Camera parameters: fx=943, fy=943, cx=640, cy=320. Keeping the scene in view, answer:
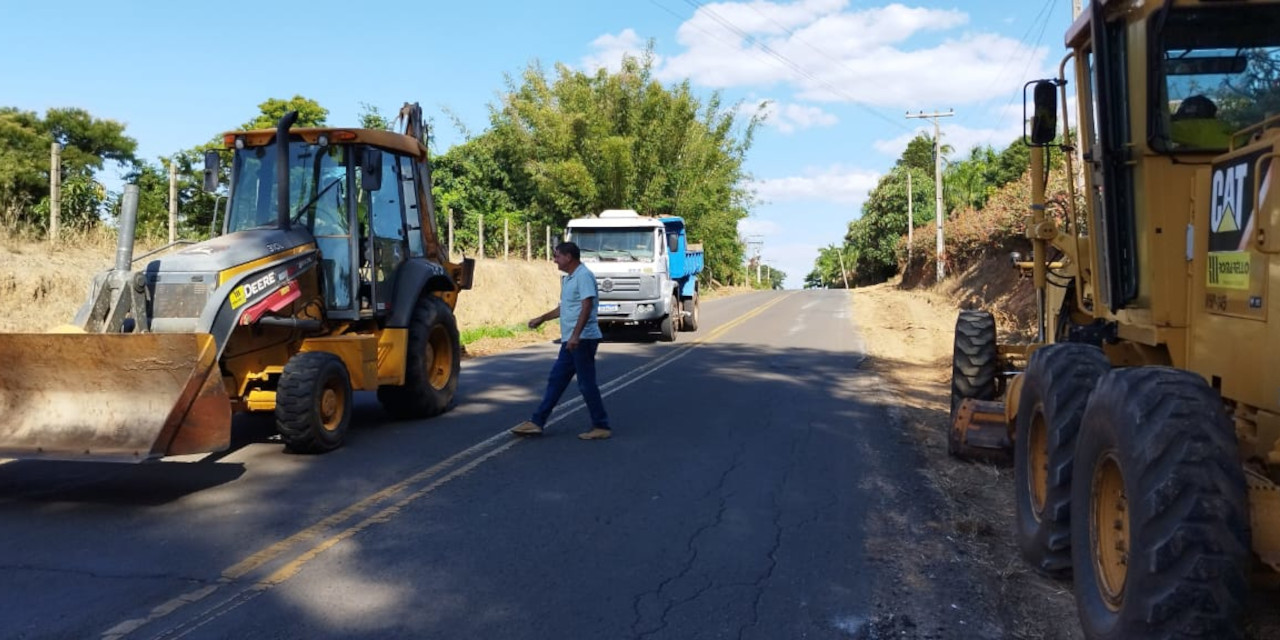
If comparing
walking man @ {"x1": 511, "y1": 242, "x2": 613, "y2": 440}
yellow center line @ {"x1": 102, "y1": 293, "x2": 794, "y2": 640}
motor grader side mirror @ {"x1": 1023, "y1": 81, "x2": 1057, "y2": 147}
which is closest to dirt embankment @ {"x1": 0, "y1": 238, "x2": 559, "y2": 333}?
walking man @ {"x1": 511, "y1": 242, "x2": 613, "y2": 440}

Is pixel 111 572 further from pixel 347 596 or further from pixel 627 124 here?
pixel 627 124

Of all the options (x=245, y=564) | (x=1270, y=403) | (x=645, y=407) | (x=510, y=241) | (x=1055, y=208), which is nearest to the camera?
(x=1270, y=403)

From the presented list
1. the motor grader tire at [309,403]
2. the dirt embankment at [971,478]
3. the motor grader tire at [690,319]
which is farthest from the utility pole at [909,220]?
the motor grader tire at [309,403]

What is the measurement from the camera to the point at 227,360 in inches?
303

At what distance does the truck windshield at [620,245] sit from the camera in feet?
63.8

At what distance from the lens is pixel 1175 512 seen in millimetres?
3227

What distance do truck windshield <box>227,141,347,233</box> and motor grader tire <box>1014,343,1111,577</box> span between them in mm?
6374

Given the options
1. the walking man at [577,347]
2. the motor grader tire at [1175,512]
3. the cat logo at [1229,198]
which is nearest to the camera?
the motor grader tire at [1175,512]

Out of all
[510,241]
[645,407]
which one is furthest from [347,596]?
[510,241]

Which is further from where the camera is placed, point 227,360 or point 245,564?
point 227,360

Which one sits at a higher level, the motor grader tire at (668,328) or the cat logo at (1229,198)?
the cat logo at (1229,198)

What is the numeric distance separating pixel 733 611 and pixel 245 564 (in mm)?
2630

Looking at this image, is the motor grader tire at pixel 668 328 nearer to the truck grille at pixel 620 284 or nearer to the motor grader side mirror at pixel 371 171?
the truck grille at pixel 620 284

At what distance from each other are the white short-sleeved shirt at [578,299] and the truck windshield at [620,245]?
10528 millimetres
